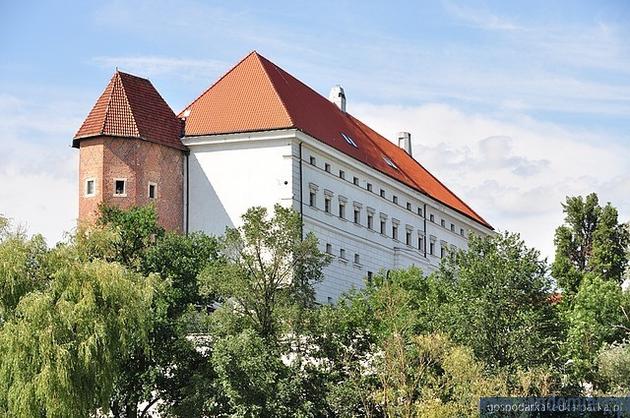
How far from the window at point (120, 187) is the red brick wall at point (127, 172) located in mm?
129

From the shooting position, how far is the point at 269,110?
61.9 m

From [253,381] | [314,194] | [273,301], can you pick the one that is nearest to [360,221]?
[314,194]

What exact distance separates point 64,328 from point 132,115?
22.4 meters

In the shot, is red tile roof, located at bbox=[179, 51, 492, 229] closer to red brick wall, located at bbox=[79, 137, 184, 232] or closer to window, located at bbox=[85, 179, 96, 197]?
red brick wall, located at bbox=[79, 137, 184, 232]

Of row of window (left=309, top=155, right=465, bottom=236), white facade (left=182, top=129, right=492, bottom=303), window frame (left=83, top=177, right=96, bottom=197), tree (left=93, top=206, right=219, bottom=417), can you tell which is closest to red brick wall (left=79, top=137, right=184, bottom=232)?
window frame (left=83, top=177, right=96, bottom=197)

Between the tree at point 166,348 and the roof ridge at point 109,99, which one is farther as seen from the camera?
the roof ridge at point 109,99

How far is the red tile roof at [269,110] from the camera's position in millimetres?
61500

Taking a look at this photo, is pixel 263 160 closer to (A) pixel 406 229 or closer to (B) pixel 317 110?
(B) pixel 317 110

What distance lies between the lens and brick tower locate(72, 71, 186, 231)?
192 ft

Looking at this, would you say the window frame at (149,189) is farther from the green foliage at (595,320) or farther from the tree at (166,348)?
the green foliage at (595,320)

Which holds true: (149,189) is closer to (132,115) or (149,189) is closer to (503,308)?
(132,115)

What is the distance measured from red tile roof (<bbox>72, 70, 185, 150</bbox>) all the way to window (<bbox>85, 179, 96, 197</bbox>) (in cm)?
198

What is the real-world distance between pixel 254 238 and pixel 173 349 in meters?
4.57

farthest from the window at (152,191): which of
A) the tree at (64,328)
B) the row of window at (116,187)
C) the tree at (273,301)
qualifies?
the tree at (64,328)
